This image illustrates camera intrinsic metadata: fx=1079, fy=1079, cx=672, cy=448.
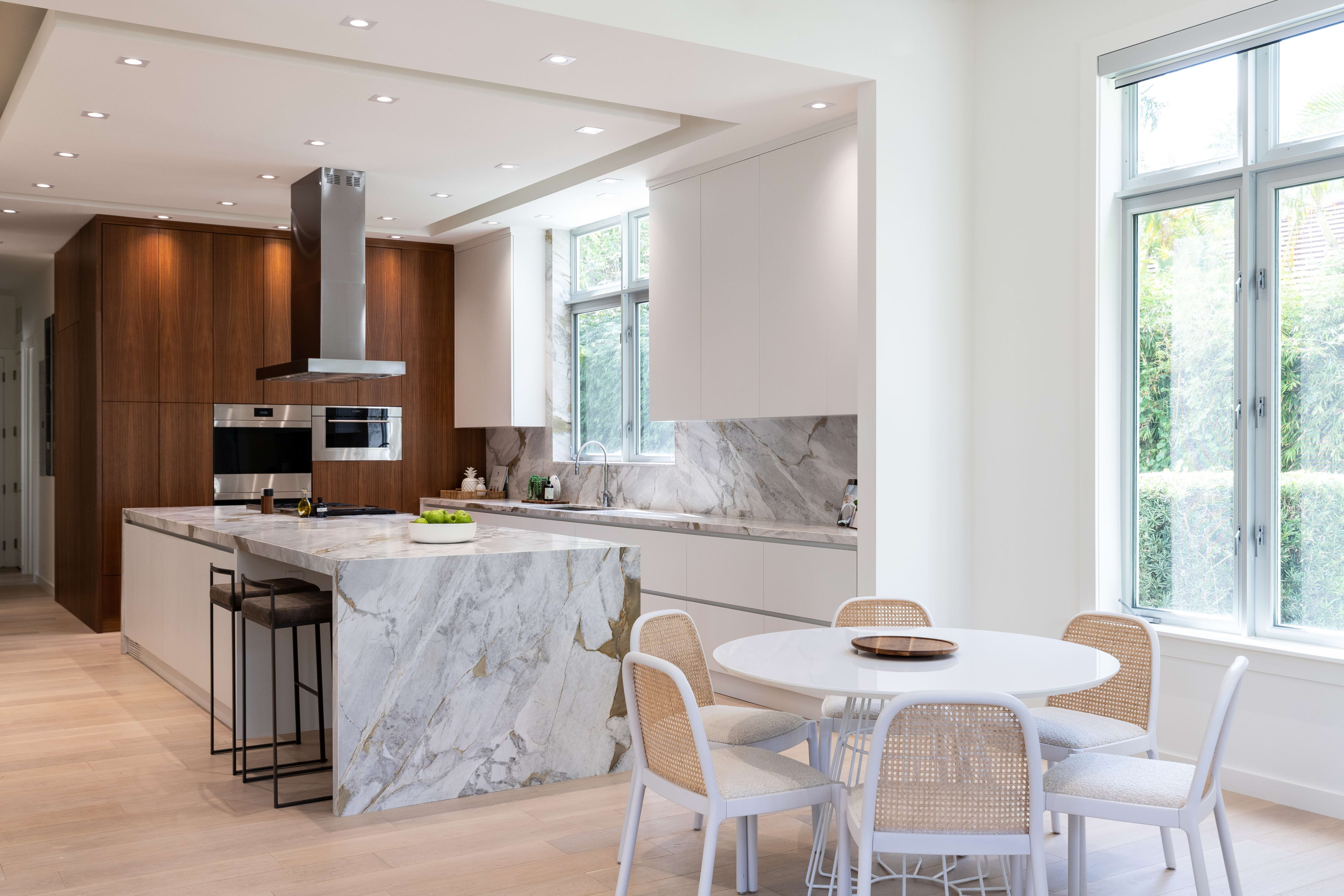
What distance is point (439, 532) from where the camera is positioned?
4.09 m

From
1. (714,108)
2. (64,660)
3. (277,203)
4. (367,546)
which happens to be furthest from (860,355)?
(64,660)

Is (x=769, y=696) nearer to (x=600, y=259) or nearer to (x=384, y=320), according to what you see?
(x=600, y=259)

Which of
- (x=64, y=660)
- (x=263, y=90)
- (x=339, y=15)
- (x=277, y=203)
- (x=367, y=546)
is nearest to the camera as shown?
(x=339, y=15)

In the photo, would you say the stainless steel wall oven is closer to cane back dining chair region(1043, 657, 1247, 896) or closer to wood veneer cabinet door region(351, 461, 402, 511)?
wood veneer cabinet door region(351, 461, 402, 511)

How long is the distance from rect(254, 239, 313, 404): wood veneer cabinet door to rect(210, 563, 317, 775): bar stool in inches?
128

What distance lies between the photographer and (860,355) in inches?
177

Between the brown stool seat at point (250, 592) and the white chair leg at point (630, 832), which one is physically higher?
the brown stool seat at point (250, 592)

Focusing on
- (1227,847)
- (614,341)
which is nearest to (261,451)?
(614,341)

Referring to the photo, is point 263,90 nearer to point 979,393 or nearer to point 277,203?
point 277,203

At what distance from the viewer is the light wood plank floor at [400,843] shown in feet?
9.78

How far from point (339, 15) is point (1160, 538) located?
139 inches

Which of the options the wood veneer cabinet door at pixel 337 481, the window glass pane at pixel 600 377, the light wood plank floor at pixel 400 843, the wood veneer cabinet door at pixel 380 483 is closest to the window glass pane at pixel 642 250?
the window glass pane at pixel 600 377

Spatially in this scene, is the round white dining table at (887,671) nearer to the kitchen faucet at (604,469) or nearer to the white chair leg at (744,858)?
the white chair leg at (744,858)

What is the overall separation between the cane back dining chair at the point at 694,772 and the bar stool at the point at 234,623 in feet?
6.25
